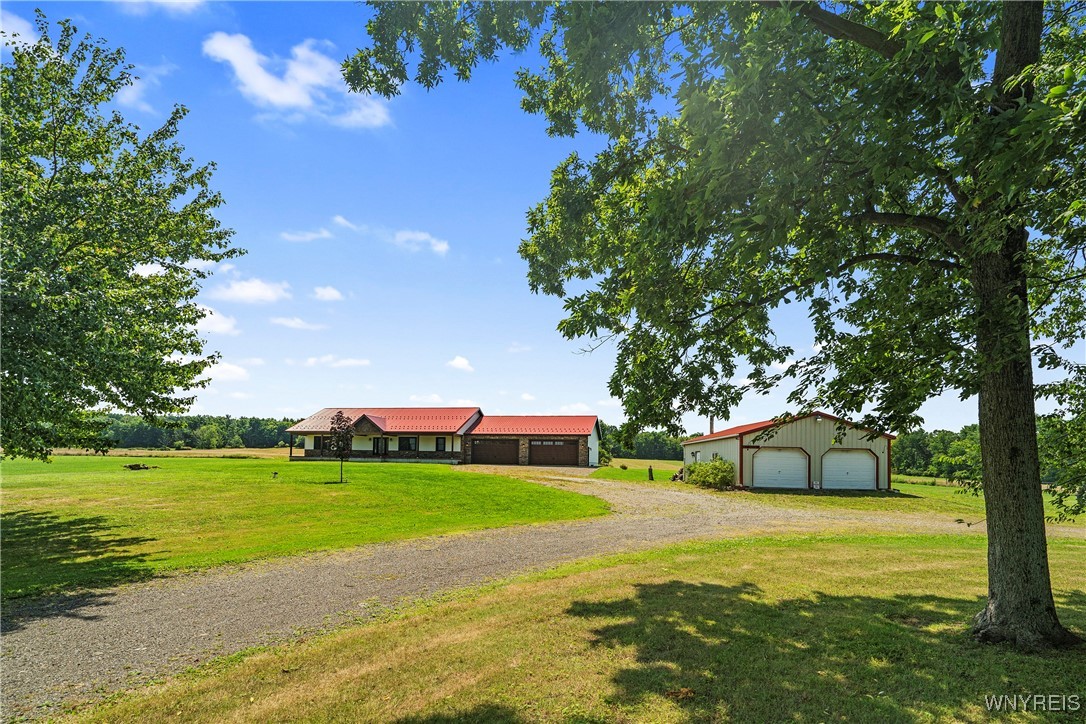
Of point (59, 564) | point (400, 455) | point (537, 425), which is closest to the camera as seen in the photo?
point (59, 564)

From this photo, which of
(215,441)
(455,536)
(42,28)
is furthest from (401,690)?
(215,441)

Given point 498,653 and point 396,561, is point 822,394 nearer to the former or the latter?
point 498,653

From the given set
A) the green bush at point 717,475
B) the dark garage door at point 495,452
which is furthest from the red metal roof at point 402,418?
the green bush at point 717,475

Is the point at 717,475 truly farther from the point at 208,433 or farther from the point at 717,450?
the point at 208,433

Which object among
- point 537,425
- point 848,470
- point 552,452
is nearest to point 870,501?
point 848,470

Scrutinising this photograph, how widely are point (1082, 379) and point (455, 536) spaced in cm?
1352

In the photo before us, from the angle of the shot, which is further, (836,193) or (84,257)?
(84,257)

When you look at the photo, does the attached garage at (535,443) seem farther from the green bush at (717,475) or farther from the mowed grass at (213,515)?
the mowed grass at (213,515)

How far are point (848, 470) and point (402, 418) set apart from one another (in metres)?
39.7

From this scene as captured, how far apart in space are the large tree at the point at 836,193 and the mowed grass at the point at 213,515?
10.1 m

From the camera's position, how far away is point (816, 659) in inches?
237

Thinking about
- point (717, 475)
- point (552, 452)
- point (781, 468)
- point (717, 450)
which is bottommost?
point (717, 475)

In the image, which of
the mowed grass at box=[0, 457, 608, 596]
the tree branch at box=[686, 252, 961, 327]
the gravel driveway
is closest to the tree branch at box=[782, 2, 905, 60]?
the tree branch at box=[686, 252, 961, 327]

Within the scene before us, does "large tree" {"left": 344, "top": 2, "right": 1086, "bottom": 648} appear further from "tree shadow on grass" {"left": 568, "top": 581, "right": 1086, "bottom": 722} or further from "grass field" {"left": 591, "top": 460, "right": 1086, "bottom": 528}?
"grass field" {"left": 591, "top": 460, "right": 1086, "bottom": 528}
